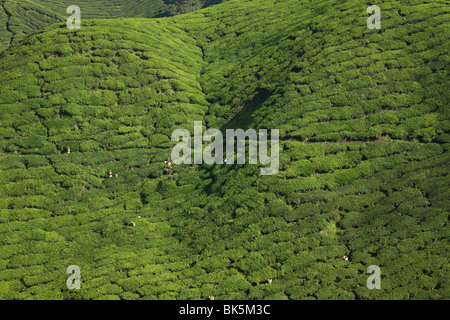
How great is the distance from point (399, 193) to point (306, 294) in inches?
572

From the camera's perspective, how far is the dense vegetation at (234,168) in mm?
34656

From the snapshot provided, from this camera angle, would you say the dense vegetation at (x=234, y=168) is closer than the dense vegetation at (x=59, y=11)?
Yes

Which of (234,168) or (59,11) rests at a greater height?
(59,11)

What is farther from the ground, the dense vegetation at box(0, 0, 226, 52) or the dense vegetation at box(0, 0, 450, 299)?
the dense vegetation at box(0, 0, 226, 52)

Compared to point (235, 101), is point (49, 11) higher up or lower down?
higher up

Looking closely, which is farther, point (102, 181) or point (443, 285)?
point (102, 181)

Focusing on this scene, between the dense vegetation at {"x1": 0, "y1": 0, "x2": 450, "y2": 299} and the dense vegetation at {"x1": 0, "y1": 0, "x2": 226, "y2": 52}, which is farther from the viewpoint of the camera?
the dense vegetation at {"x1": 0, "y1": 0, "x2": 226, "y2": 52}

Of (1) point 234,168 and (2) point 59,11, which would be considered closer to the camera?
(1) point 234,168

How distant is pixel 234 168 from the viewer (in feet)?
148

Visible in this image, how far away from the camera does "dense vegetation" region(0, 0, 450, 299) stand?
3466 cm

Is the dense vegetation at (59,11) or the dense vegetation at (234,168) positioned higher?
the dense vegetation at (59,11)
